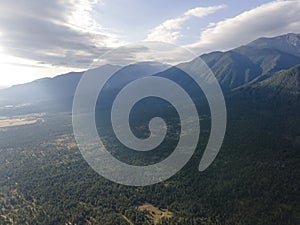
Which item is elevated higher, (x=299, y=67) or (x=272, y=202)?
(x=299, y=67)

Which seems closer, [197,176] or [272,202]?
[272,202]

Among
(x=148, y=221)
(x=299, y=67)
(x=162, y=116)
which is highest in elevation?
(x=299, y=67)

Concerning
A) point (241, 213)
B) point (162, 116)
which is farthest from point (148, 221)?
point (162, 116)

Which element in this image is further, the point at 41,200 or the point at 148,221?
the point at 41,200

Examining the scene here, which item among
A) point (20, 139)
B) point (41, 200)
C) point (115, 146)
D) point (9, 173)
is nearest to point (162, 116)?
point (115, 146)

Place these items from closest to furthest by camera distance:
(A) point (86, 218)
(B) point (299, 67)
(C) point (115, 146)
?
(A) point (86, 218), (C) point (115, 146), (B) point (299, 67)

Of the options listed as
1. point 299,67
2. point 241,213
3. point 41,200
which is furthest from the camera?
point 299,67

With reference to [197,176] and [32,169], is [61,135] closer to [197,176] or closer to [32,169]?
[32,169]

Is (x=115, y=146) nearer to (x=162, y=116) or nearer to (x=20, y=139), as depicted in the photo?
(x=162, y=116)

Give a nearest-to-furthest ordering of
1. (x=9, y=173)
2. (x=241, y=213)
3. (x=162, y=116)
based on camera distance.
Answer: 1. (x=241, y=213)
2. (x=9, y=173)
3. (x=162, y=116)
